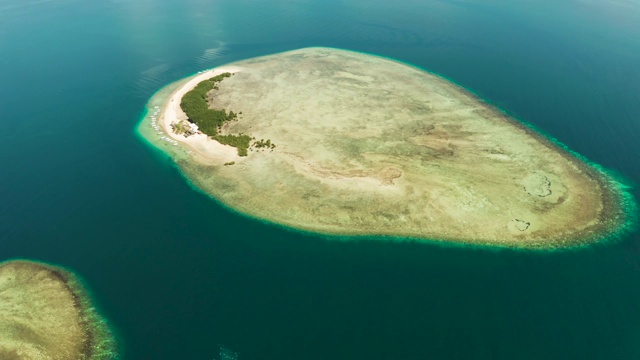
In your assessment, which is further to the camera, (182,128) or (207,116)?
(207,116)

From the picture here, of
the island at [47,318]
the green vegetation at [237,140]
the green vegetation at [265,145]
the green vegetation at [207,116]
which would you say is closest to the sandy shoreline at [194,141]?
the green vegetation at [237,140]

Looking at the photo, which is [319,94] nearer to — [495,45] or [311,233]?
[311,233]

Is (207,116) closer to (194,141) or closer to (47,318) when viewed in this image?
(194,141)

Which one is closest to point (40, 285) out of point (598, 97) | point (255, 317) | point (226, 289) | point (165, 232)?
point (165, 232)

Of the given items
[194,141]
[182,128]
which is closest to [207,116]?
[182,128]

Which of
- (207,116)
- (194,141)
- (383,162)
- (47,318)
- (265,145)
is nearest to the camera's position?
(47,318)
